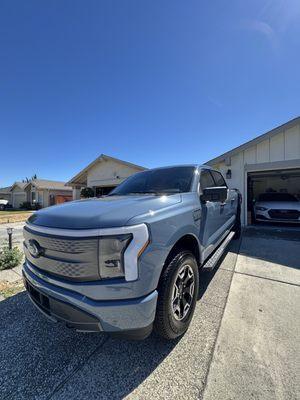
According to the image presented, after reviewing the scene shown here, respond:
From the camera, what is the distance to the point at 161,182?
3455 millimetres

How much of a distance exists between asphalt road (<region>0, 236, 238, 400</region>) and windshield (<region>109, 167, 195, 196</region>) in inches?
66.9

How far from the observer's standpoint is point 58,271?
1.92 metres

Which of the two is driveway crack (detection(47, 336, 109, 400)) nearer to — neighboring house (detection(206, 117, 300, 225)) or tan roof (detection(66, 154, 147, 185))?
neighboring house (detection(206, 117, 300, 225))

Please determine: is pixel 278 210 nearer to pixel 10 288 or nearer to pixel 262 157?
pixel 262 157

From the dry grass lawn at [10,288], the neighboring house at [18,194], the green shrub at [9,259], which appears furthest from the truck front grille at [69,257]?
the neighboring house at [18,194]

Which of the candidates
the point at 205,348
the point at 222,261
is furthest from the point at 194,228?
the point at 222,261

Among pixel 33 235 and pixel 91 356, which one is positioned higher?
pixel 33 235

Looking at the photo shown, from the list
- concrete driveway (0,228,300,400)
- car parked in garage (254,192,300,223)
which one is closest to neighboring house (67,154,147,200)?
car parked in garage (254,192,300,223)

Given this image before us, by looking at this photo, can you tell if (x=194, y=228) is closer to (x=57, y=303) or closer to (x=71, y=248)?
(x=71, y=248)

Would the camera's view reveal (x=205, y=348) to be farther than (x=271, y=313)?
No

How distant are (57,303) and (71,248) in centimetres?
49

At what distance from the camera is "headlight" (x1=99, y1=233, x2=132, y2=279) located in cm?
171

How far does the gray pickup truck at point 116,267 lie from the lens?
170 cm

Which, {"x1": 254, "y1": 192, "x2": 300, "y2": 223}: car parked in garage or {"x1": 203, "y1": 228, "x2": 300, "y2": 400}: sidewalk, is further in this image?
{"x1": 254, "y1": 192, "x2": 300, "y2": 223}: car parked in garage
